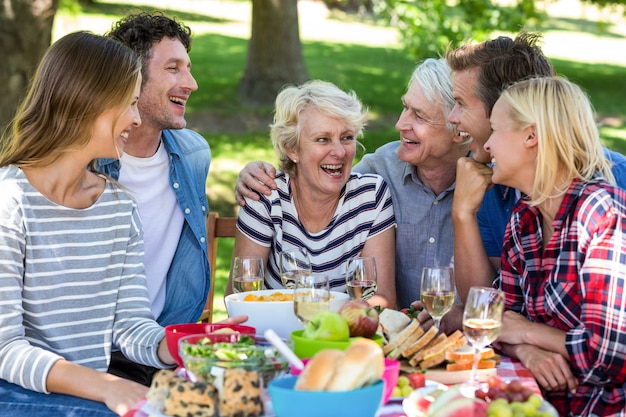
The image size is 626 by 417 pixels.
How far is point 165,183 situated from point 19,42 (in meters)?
3.47

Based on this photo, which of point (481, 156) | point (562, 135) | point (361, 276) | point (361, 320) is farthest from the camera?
point (481, 156)

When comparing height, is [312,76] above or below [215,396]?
above

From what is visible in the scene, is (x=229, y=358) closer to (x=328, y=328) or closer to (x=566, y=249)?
(x=328, y=328)

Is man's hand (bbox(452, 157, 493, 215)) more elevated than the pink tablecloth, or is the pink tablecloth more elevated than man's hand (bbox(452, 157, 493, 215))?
man's hand (bbox(452, 157, 493, 215))

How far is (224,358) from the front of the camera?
2.59 meters

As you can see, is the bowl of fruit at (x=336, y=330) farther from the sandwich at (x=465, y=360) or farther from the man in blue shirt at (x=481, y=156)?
the man in blue shirt at (x=481, y=156)

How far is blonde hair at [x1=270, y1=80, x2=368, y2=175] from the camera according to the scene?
A: 4.25 metres

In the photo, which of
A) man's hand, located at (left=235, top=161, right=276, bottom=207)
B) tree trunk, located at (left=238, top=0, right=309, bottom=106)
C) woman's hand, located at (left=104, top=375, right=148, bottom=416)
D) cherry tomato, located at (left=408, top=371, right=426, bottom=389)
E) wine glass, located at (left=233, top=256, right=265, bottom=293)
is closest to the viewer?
cherry tomato, located at (left=408, top=371, right=426, bottom=389)

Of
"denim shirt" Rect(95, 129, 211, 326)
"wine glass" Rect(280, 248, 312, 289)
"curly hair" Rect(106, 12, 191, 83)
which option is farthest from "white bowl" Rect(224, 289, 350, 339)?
"curly hair" Rect(106, 12, 191, 83)

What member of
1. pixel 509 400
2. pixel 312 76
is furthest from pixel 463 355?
pixel 312 76

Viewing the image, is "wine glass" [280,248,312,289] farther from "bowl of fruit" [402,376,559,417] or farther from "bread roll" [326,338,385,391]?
"bread roll" [326,338,385,391]

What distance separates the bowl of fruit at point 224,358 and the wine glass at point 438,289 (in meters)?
0.68

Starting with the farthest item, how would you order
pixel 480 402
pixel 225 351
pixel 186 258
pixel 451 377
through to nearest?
pixel 186 258
pixel 451 377
pixel 225 351
pixel 480 402

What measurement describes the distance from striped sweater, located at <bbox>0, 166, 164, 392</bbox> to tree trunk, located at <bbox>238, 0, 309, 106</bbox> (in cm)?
1175
